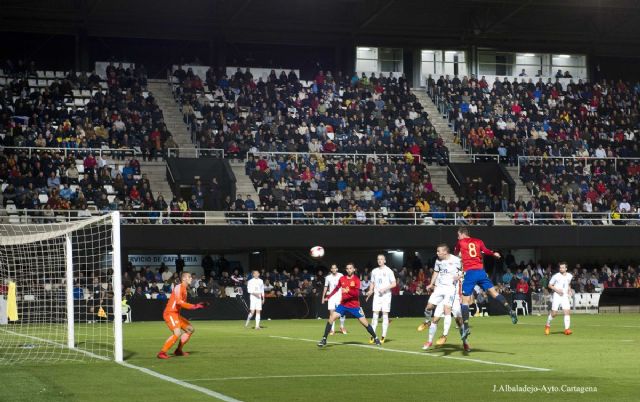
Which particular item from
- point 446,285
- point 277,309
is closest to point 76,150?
point 277,309

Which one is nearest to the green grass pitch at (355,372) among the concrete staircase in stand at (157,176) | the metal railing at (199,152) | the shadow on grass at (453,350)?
the shadow on grass at (453,350)

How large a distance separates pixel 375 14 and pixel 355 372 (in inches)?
1634

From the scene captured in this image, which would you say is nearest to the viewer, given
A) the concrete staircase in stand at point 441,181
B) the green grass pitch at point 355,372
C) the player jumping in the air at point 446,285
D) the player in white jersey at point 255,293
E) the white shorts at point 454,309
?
the green grass pitch at point 355,372

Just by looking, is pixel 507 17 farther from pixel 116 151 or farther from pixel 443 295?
pixel 443 295

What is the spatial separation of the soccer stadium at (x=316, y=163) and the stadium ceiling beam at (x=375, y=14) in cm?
23

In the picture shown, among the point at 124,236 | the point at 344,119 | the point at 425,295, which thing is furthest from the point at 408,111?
the point at 124,236

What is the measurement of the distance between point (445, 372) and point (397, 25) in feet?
149

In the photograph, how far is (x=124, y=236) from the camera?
42406 mm

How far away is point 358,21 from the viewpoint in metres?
58.8

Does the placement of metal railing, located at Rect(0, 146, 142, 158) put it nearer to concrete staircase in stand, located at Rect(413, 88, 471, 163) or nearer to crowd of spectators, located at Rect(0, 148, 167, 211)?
crowd of spectators, located at Rect(0, 148, 167, 211)

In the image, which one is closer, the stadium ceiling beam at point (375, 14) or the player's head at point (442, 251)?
the player's head at point (442, 251)

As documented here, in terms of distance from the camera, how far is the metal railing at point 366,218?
43.3m

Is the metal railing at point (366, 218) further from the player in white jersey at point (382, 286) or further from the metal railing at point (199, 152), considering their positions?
the player in white jersey at point (382, 286)

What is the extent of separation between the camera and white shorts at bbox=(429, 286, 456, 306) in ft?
68.8
